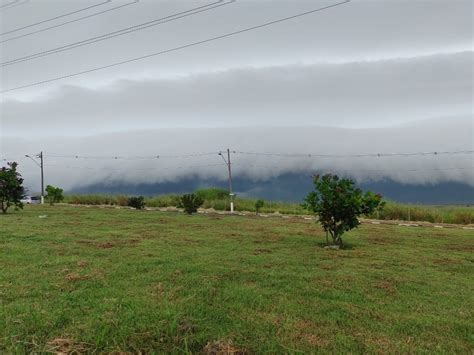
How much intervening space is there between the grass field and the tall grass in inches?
545

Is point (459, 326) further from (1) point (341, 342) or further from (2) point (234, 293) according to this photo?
(2) point (234, 293)

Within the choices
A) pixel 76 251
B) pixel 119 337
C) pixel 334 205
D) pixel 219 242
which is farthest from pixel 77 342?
pixel 334 205

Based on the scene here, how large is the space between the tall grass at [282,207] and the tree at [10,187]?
1524cm

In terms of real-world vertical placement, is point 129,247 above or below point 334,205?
below

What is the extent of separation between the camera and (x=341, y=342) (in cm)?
430

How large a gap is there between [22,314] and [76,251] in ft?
14.2

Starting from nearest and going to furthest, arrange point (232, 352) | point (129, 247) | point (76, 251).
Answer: point (232, 352) < point (76, 251) < point (129, 247)

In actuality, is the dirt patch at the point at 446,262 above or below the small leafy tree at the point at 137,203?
below

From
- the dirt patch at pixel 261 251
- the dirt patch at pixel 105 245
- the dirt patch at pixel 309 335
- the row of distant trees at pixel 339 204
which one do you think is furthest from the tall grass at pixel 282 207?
the dirt patch at pixel 309 335

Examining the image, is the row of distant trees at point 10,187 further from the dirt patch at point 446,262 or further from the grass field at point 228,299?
the dirt patch at point 446,262

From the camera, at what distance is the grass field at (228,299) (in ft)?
14.1

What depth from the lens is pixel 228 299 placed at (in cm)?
563

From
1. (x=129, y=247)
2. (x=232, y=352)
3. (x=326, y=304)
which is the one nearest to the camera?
(x=232, y=352)

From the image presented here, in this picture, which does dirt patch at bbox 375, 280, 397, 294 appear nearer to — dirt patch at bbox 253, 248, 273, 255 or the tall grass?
dirt patch at bbox 253, 248, 273, 255
